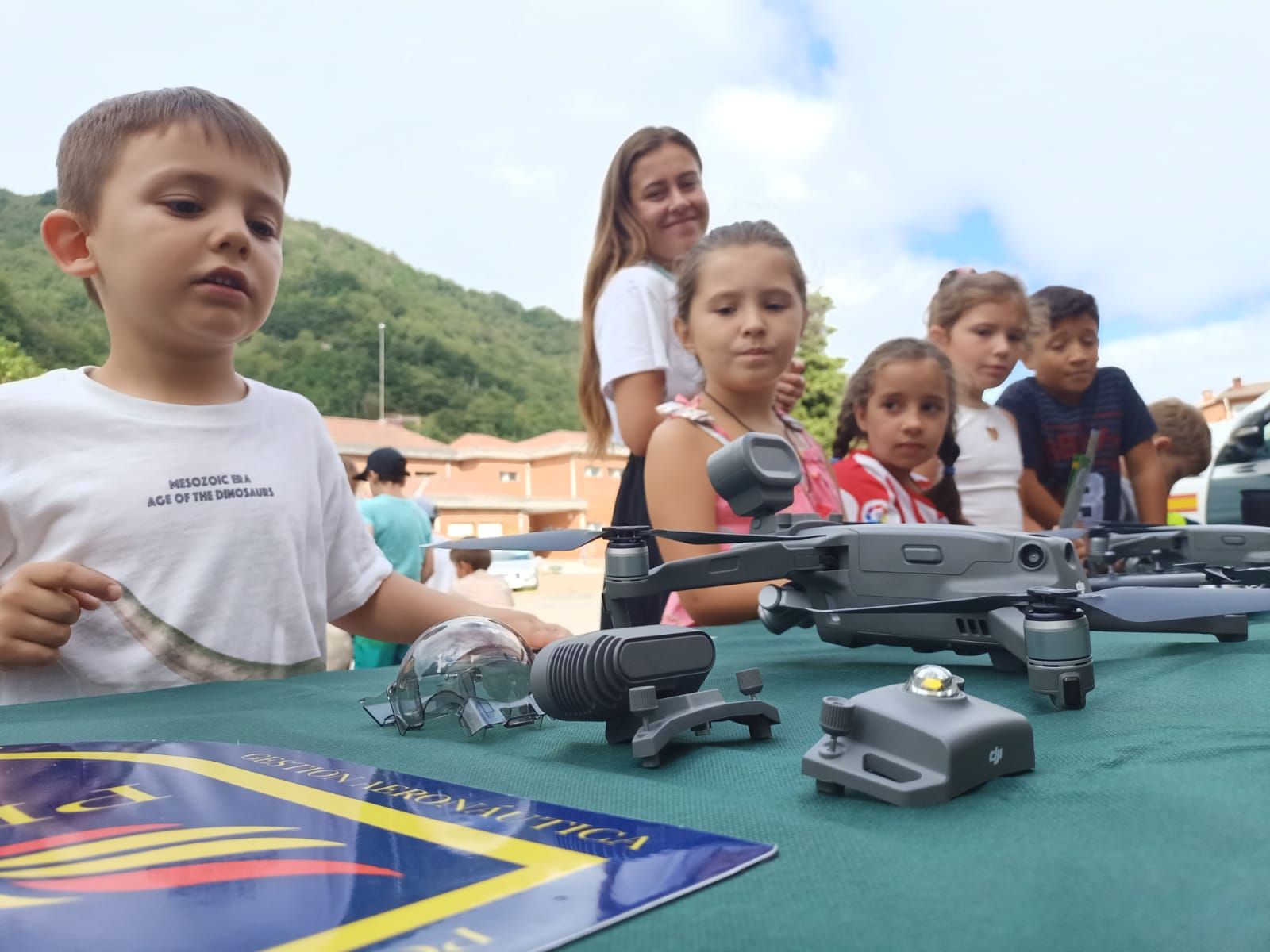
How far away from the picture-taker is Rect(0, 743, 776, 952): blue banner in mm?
377

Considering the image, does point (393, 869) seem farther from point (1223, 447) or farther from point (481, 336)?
point (481, 336)

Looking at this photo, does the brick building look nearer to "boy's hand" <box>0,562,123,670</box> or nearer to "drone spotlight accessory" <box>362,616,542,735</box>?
"boy's hand" <box>0,562,123,670</box>

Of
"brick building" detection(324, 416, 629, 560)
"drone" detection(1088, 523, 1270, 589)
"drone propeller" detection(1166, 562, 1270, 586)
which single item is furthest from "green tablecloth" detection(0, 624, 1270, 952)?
"brick building" detection(324, 416, 629, 560)

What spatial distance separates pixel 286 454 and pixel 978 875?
133 cm

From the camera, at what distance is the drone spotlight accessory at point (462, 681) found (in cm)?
84

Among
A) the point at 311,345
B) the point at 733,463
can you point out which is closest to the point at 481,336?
the point at 311,345

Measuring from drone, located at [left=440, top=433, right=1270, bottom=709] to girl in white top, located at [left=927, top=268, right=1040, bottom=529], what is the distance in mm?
1821

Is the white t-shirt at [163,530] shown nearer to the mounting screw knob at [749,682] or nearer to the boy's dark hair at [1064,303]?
the mounting screw knob at [749,682]

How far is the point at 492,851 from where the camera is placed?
18.3 inches

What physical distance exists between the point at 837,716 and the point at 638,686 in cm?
16

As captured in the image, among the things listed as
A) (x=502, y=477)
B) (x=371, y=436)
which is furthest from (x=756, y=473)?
(x=502, y=477)

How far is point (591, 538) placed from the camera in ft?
3.29

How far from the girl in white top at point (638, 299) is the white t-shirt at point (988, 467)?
0.71 meters

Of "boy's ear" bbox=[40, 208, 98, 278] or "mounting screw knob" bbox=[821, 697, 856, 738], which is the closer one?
"mounting screw knob" bbox=[821, 697, 856, 738]
